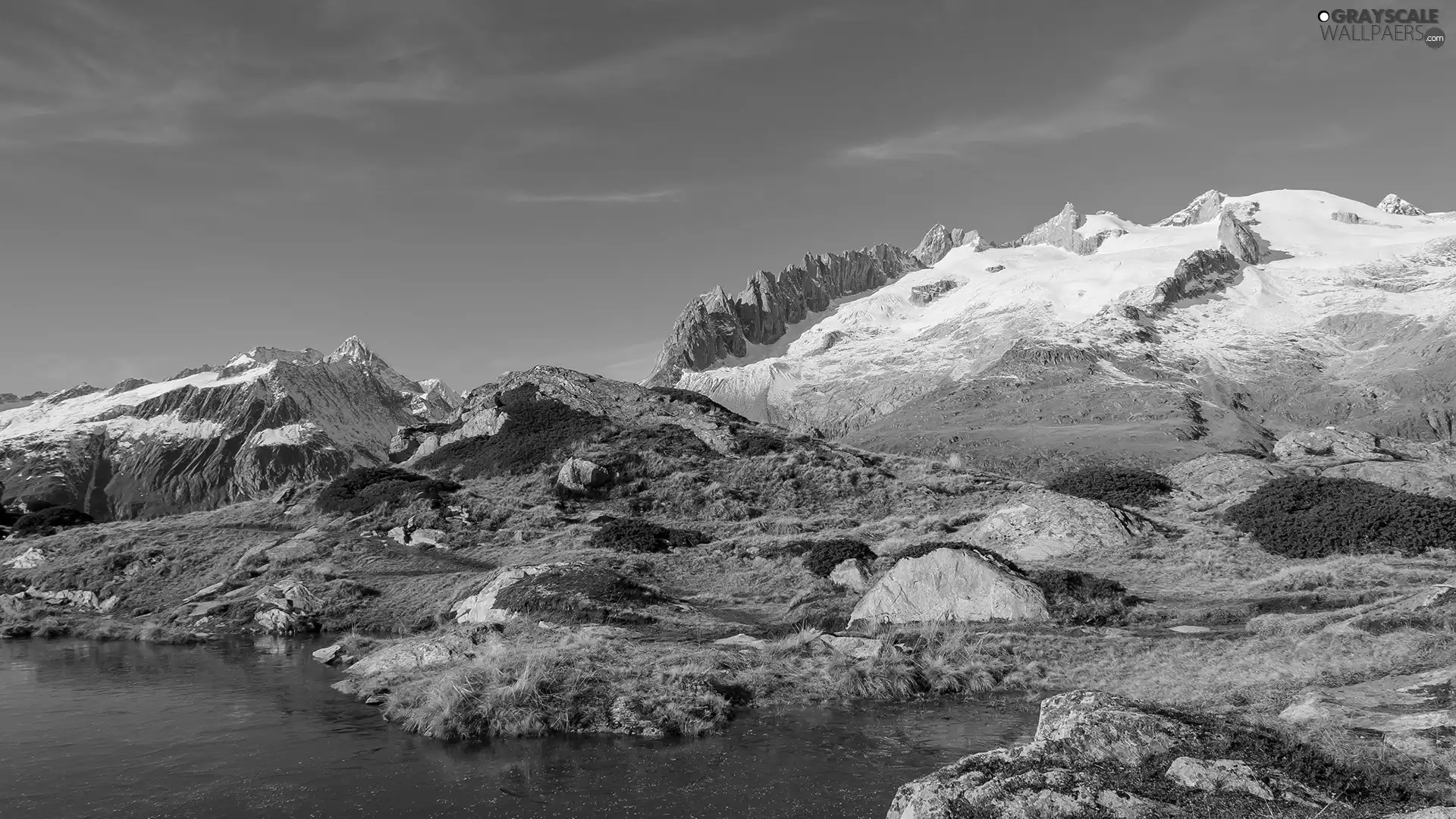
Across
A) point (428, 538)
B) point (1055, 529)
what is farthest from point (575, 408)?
point (1055, 529)

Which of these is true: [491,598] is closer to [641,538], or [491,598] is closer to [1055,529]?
[641,538]

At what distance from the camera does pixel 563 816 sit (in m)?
14.1

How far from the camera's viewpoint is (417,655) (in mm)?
24578

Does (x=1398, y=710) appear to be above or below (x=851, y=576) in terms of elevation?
above

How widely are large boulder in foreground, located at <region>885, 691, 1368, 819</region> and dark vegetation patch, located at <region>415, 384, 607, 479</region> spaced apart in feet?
164

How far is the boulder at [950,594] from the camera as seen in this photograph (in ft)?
87.5

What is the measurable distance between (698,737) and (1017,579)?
14.7m

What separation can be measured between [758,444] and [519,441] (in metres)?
18.8

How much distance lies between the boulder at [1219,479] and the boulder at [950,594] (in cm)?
2357

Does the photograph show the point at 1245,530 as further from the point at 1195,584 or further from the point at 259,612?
the point at 259,612

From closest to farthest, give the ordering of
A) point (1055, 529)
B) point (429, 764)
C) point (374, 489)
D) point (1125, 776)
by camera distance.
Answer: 1. point (1125, 776)
2. point (429, 764)
3. point (1055, 529)
4. point (374, 489)

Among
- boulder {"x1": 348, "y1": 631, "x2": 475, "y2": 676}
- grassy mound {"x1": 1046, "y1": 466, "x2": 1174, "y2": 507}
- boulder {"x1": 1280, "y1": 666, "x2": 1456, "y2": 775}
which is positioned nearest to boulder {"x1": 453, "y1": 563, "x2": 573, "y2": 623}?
boulder {"x1": 348, "y1": 631, "x2": 475, "y2": 676}

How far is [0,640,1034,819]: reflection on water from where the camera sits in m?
14.8

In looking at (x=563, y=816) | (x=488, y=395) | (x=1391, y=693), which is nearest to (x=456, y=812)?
(x=563, y=816)
